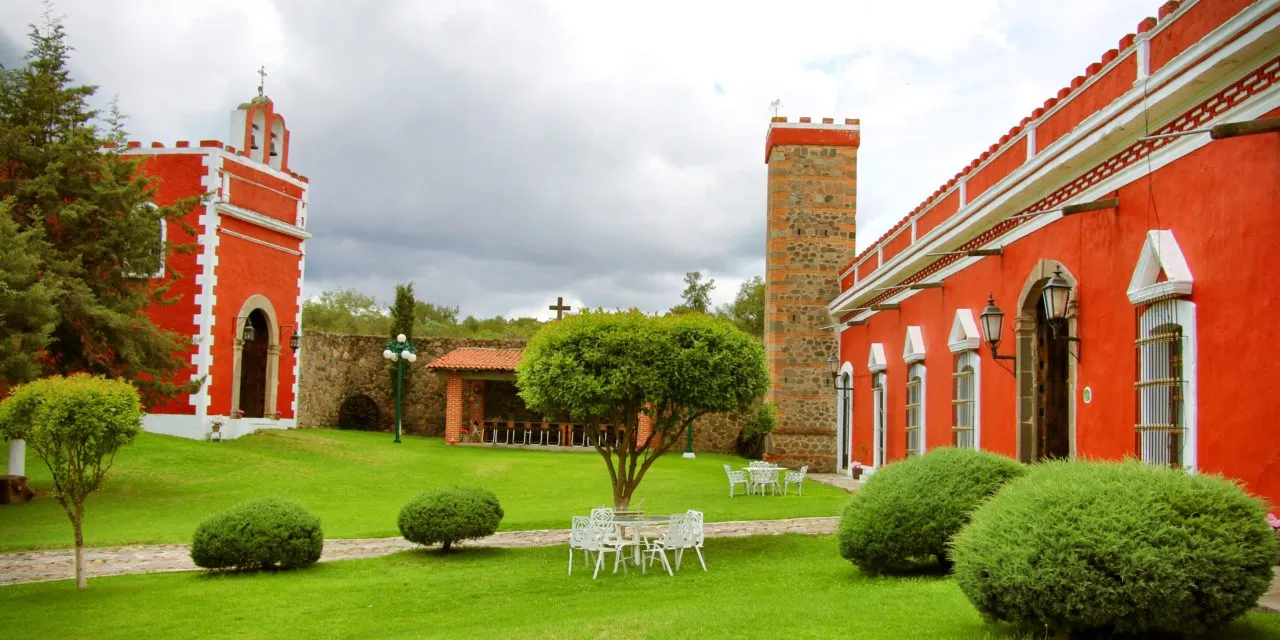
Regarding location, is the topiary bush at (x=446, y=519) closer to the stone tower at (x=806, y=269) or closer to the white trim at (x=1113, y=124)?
the white trim at (x=1113, y=124)

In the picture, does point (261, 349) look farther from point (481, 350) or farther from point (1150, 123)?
point (1150, 123)

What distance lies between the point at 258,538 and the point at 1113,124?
9.30 metres

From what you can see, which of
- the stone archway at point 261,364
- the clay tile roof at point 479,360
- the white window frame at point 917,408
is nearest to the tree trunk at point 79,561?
the white window frame at point 917,408

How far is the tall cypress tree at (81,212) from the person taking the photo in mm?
15531

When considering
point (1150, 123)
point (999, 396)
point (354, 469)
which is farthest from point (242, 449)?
point (1150, 123)

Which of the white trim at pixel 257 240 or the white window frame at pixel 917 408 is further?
the white trim at pixel 257 240

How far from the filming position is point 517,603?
899 centimetres

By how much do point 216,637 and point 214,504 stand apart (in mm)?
8290

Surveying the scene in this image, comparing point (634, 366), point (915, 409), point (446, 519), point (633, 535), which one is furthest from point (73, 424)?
point (915, 409)

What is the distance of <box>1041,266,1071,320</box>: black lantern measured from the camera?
Result: 9.97m

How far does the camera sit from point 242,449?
808 inches

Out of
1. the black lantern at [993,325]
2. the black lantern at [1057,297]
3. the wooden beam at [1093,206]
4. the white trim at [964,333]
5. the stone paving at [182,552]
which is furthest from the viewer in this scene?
the white trim at [964,333]

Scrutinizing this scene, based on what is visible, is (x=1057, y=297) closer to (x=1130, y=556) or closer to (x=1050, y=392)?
(x=1050, y=392)

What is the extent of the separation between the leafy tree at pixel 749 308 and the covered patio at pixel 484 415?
17530 millimetres
